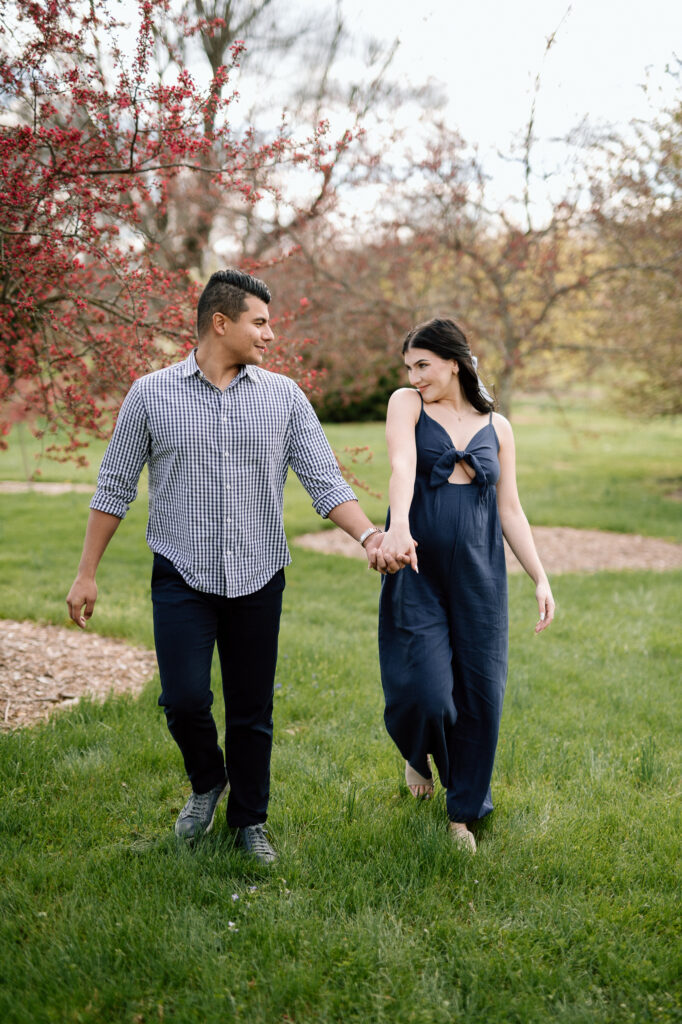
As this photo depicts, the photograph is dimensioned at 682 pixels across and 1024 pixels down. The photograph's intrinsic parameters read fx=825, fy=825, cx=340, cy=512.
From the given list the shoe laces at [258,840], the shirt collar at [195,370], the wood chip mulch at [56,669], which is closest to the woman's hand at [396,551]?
the shirt collar at [195,370]

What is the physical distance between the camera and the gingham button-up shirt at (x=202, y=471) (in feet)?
9.81

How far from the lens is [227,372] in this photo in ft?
10.2

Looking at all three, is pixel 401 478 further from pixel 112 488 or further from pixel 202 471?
pixel 112 488

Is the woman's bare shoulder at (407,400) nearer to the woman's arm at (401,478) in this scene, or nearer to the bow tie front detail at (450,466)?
the woman's arm at (401,478)

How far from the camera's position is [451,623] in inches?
130

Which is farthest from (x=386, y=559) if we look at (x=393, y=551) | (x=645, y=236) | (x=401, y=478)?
(x=645, y=236)

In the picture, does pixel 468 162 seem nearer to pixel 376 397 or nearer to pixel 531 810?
pixel 531 810

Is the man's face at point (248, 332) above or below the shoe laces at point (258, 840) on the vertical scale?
above

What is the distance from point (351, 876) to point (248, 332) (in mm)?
2029

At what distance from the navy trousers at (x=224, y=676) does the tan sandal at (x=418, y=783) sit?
69 cm

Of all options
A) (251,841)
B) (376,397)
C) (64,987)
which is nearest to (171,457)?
(251,841)

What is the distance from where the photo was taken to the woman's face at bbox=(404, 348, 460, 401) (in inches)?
131

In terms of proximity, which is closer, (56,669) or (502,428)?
(502,428)

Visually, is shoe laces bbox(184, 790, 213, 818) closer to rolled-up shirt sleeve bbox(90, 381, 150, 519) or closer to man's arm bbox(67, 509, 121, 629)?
man's arm bbox(67, 509, 121, 629)
